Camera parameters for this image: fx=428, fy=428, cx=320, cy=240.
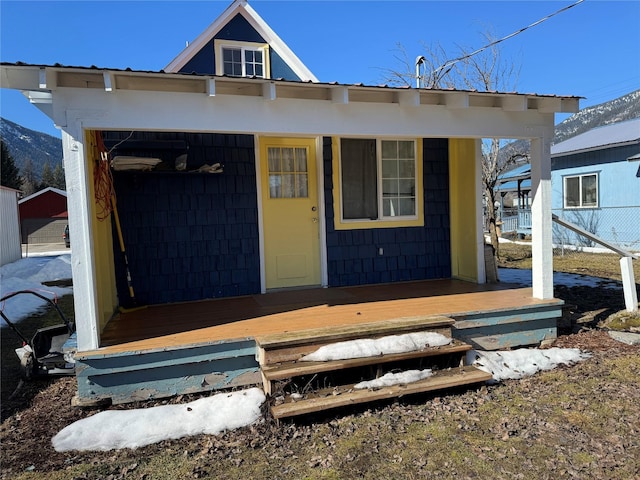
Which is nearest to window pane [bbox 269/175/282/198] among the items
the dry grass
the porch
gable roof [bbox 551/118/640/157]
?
the porch

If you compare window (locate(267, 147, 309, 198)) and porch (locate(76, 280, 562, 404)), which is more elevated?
window (locate(267, 147, 309, 198))

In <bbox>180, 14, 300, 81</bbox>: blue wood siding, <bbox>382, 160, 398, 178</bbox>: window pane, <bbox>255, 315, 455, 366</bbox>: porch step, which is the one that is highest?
<bbox>180, 14, 300, 81</bbox>: blue wood siding

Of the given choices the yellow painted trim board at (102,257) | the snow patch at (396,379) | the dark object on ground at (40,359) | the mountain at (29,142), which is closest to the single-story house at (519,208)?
the snow patch at (396,379)

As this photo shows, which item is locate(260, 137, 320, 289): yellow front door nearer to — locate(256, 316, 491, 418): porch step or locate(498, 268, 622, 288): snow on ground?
locate(256, 316, 491, 418): porch step

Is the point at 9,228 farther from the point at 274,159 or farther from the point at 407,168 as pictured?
the point at 407,168

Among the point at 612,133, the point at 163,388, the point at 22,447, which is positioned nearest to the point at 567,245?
the point at 612,133

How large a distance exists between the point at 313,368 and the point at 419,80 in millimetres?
10249

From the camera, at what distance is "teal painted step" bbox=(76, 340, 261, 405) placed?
10.7 ft

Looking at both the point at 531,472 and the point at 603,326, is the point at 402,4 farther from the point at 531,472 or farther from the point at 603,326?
the point at 531,472

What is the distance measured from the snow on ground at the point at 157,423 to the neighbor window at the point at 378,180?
3.19m

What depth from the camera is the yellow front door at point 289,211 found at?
5.55 metres

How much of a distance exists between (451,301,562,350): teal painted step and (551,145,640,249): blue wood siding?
10.4 m

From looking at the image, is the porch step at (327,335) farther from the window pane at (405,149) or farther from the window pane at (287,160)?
the window pane at (405,149)

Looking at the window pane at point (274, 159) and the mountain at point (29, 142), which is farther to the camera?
the mountain at point (29, 142)
